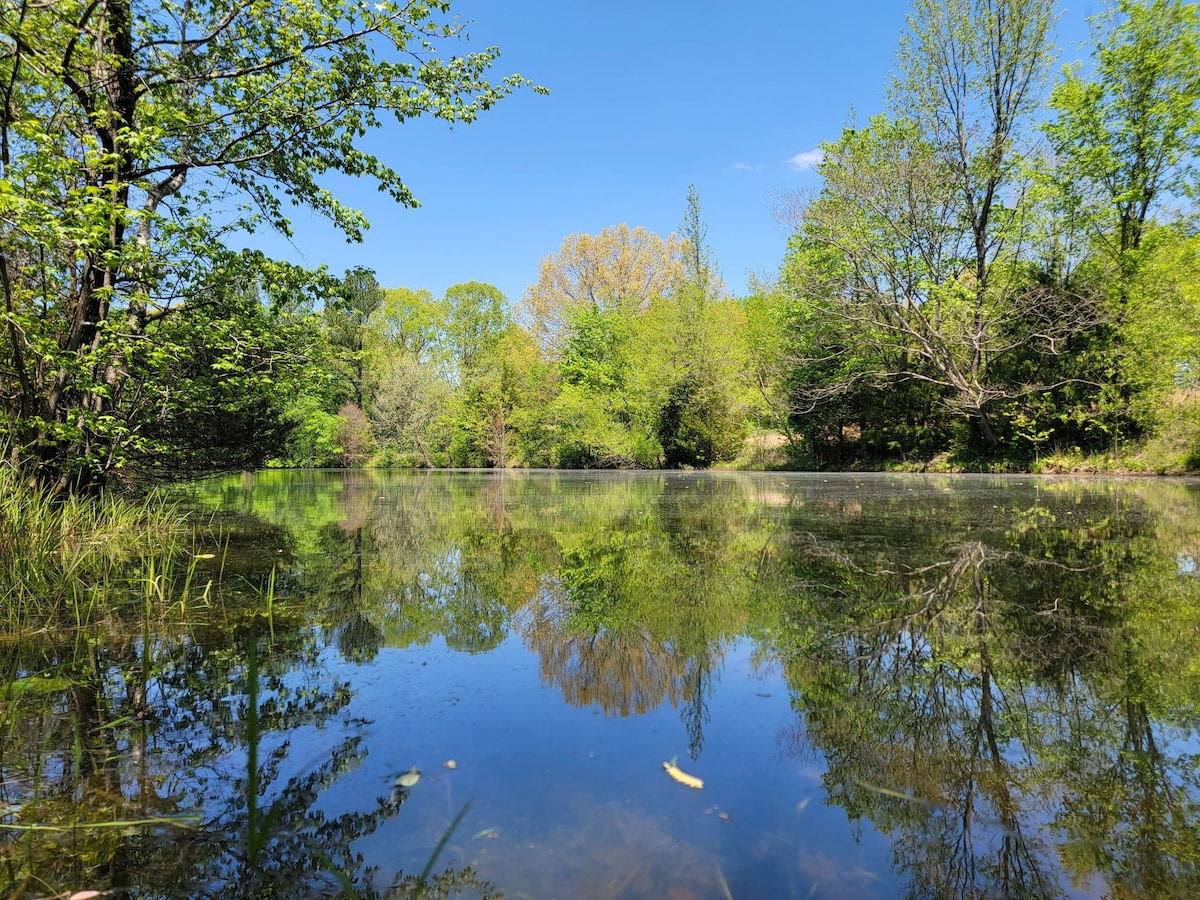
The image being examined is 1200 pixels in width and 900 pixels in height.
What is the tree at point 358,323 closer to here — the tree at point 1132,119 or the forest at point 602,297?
the forest at point 602,297

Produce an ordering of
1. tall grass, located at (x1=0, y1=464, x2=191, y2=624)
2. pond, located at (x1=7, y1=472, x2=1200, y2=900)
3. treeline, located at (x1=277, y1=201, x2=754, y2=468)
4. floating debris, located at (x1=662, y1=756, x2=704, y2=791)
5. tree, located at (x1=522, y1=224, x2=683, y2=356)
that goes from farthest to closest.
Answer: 1. tree, located at (x1=522, y1=224, x2=683, y2=356)
2. treeline, located at (x1=277, y1=201, x2=754, y2=468)
3. tall grass, located at (x1=0, y1=464, x2=191, y2=624)
4. floating debris, located at (x1=662, y1=756, x2=704, y2=791)
5. pond, located at (x1=7, y1=472, x2=1200, y2=900)

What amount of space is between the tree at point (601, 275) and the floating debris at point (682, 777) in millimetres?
30130

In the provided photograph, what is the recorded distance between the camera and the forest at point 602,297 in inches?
191

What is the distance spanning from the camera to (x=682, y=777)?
1.48 meters

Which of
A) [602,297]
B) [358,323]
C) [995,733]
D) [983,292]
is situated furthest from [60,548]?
[358,323]

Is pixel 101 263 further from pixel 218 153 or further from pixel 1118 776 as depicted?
pixel 1118 776

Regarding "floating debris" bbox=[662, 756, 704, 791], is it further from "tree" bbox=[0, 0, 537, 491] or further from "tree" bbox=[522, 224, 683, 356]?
"tree" bbox=[522, 224, 683, 356]

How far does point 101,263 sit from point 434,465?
3185 centimetres

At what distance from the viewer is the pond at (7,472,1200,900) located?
115 cm

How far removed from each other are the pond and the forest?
3.05 meters

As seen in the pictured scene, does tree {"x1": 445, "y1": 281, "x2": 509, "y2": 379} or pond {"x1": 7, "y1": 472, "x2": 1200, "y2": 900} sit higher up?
tree {"x1": 445, "y1": 281, "x2": 509, "y2": 379}

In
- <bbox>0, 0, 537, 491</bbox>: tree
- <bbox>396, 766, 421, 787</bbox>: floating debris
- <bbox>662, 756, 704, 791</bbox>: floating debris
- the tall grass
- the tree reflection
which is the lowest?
<bbox>662, 756, 704, 791</bbox>: floating debris

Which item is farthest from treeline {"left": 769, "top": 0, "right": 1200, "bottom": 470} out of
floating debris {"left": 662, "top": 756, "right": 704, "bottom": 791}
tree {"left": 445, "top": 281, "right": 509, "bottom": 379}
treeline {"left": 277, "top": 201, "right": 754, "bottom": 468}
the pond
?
tree {"left": 445, "top": 281, "right": 509, "bottom": 379}

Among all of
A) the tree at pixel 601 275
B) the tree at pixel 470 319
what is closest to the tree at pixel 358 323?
the tree at pixel 470 319
